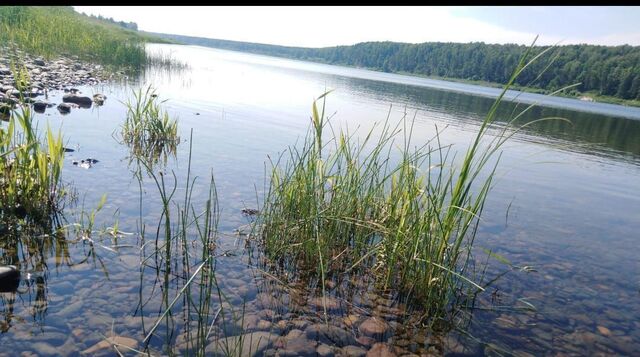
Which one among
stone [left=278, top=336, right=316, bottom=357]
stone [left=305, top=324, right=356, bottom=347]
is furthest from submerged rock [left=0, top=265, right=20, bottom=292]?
stone [left=305, top=324, right=356, bottom=347]

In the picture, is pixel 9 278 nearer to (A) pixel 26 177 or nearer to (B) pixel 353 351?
(A) pixel 26 177

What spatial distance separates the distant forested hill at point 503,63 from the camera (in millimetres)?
97438

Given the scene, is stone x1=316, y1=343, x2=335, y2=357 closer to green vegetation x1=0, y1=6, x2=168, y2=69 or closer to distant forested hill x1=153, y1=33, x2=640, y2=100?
green vegetation x1=0, y1=6, x2=168, y2=69

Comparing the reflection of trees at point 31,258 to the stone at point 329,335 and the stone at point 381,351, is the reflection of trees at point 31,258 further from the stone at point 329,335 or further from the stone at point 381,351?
the stone at point 381,351

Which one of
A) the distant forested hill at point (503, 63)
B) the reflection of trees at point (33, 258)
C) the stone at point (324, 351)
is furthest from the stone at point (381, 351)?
the distant forested hill at point (503, 63)

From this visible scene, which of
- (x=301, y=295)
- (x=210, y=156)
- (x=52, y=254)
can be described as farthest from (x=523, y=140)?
(x=52, y=254)

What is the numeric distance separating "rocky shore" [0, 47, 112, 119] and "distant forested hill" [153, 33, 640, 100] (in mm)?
54196

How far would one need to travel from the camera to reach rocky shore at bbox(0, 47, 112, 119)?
489 inches

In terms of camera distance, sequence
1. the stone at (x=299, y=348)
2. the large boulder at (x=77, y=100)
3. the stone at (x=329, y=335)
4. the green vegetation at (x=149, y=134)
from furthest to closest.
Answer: the large boulder at (x=77, y=100) → the green vegetation at (x=149, y=134) → the stone at (x=329, y=335) → the stone at (x=299, y=348)

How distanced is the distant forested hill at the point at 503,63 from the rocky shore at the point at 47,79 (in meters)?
54.2

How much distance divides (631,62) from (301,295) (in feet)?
421

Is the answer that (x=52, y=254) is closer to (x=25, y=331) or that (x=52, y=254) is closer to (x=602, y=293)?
(x=25, y=331)

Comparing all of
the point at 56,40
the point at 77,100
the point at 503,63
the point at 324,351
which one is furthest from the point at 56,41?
the point at 503,63

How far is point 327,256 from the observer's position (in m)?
5.16
